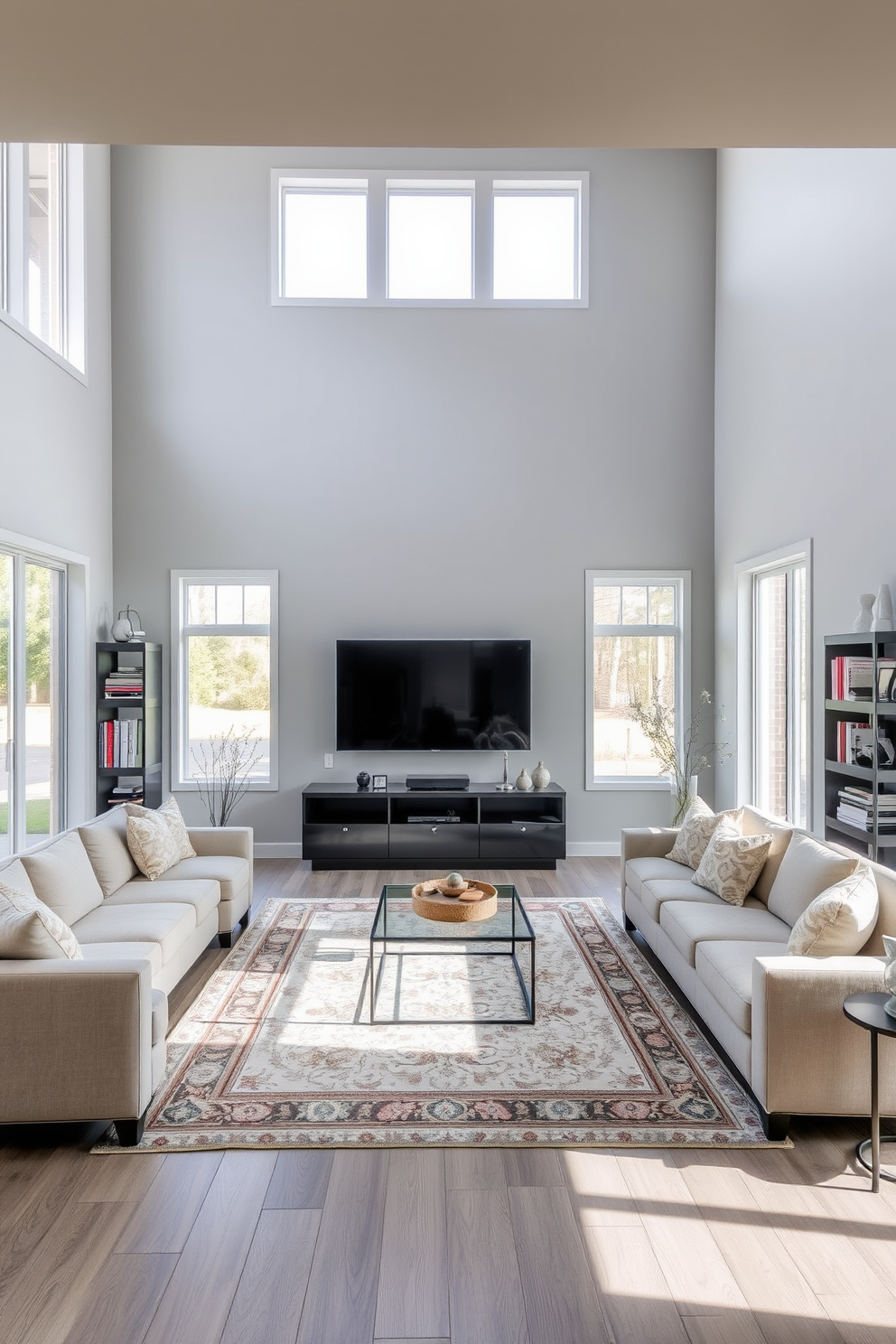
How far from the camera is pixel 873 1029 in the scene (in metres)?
2.40

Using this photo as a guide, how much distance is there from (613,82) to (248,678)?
544 cm

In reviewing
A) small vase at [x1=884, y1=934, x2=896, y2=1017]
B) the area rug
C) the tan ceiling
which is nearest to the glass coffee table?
the area rug

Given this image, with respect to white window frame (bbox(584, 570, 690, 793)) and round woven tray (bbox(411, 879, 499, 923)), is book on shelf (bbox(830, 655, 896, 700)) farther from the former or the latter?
white window frame (bbox(584, 570, 690, 793))

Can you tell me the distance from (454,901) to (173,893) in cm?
137

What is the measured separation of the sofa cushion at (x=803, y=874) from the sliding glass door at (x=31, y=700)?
4134mm

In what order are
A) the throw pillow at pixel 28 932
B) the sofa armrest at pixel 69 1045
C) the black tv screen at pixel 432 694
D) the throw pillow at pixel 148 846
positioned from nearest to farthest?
the sofa armrest at pixel 69 1045
the throw pillow at pixel 28 932
the throw pillow at pixel 148 846
the black tv screen at pixel 432 694

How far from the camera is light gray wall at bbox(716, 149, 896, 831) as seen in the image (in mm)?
4152

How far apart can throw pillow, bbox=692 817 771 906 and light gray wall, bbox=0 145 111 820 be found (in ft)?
13.7

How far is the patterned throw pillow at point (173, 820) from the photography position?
4641 mm

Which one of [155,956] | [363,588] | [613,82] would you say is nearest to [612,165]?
[363,588]

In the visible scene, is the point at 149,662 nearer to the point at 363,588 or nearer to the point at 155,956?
the point at 363,588

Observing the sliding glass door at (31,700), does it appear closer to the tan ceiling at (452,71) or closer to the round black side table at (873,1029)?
the tan ceiling at (452,71)

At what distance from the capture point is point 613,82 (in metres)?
1.94

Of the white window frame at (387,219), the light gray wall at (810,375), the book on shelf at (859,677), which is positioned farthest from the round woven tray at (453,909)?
the white window frame at (387,219)
